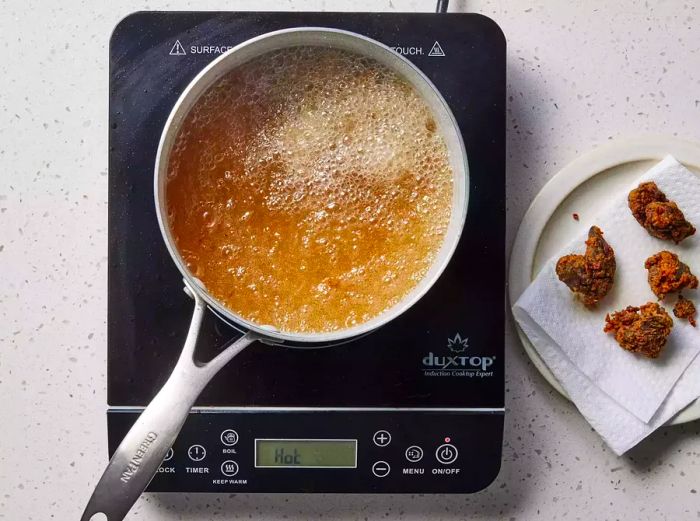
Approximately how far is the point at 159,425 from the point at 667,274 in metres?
0.53

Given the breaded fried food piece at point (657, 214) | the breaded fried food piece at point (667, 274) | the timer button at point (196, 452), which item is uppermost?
the breaded fried food piece at point (657, 214)

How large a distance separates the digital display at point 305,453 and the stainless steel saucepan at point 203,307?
0.14 metres

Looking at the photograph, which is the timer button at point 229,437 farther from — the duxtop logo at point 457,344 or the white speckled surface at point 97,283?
the duxtop logo at point 457,344

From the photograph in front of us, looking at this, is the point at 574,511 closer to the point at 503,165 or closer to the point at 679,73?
the point at 503,165

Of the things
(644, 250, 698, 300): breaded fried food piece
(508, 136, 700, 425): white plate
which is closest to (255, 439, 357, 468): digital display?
(508, 136, 700, 425): white plate

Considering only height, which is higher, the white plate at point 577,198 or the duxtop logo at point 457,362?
the white plate at point 577,198

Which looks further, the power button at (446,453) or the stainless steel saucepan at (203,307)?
the power button at (446,453)

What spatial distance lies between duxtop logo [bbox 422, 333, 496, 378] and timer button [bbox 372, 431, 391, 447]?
0.25 ft

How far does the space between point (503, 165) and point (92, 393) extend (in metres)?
0.52

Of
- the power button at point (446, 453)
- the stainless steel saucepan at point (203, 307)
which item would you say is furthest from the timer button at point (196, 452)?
the power button at point (446, 453)

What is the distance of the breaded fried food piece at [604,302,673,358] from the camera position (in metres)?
0.79

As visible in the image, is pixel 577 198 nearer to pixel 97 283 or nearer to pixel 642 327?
pixel 642 327

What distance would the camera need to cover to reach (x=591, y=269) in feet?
2.57

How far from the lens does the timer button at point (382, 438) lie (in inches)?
31.5
